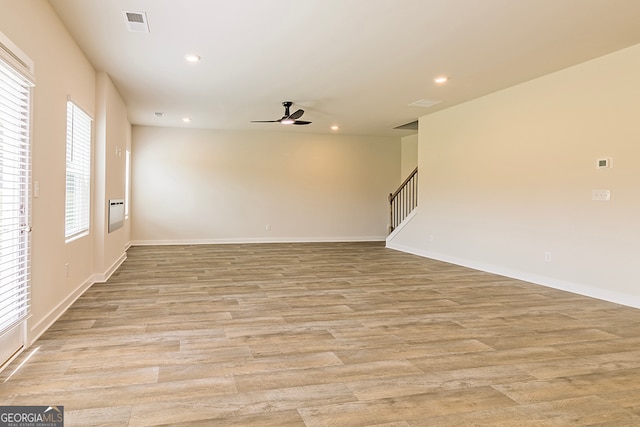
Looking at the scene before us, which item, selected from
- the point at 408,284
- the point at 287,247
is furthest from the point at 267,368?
the point at 287,247

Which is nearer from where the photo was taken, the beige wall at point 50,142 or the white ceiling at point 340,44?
the beige wall at point 50,142

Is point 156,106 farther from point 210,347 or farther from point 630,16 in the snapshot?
point 630,16

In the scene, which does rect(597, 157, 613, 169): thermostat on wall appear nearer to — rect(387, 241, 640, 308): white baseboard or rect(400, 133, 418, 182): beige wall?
rect(387, 241, 640, 308): white baseboard

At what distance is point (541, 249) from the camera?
5.45m

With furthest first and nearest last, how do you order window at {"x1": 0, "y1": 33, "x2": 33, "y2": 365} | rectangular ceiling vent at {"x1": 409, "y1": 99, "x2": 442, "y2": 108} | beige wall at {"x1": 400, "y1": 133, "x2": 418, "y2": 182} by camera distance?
1. beige wall at {"x1": 400, "y1": 133, "x2": 418, "y2": 182}
2. rectangular ceiling vent at {"x1": 409, "y1": 99, "x2": 442, "y2": 108}
3. window at {"x1": 0, "y1": 33, "x2": 33, "y2": 365}

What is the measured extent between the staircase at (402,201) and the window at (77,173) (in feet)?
20.9

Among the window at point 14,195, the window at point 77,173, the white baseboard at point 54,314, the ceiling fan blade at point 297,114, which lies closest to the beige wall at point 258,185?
the ceiling fan blade at point 297,114

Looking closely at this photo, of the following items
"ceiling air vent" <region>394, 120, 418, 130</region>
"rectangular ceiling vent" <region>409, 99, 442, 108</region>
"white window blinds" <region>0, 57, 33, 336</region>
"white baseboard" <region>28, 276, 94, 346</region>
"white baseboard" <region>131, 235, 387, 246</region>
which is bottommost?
"white baseboard" <region>28, 276, 94, 346</region>

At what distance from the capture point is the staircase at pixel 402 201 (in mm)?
9617

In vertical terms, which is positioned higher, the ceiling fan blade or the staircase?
the ceiling fan blade

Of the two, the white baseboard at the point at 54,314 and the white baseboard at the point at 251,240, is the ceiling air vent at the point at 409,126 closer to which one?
the white baseboard at the point at 251,240

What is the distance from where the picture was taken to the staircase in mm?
9617

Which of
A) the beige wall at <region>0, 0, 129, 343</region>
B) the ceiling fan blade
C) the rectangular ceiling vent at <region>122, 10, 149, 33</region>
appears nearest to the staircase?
the ceiling fan blade

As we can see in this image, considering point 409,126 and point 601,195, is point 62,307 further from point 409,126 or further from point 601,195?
point 409,126
